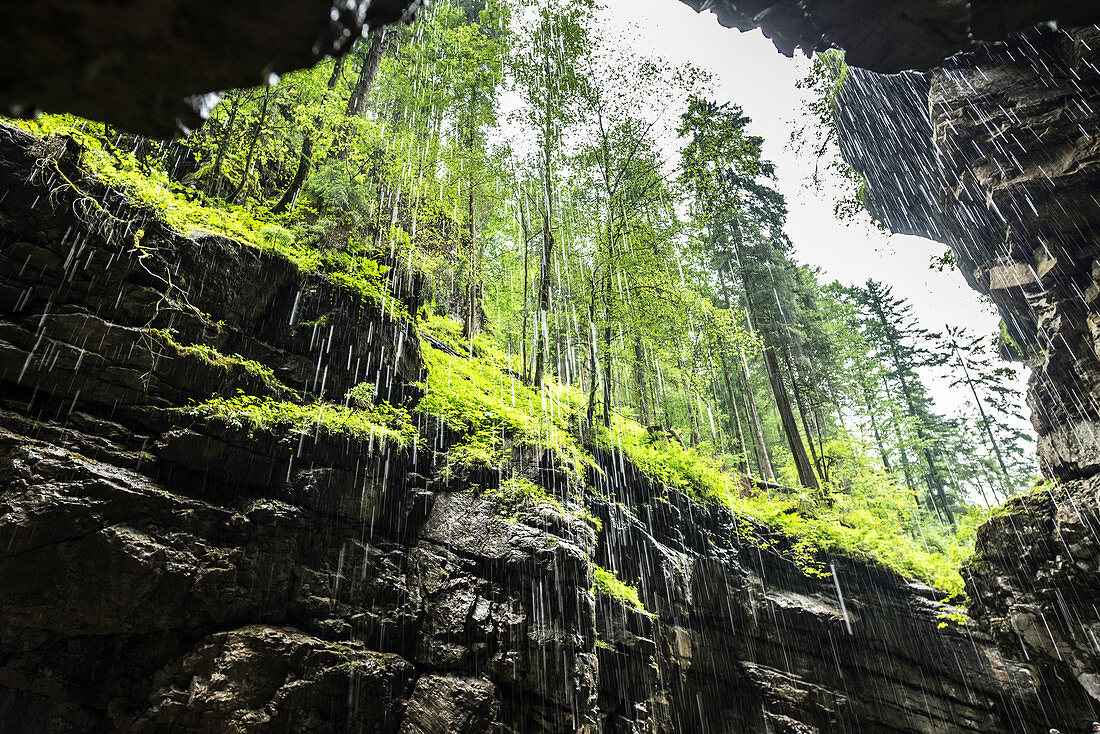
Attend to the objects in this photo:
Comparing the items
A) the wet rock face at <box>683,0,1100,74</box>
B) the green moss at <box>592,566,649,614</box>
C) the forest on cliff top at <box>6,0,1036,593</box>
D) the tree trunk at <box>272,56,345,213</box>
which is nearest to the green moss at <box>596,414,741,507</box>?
the forest on cliff top at <box>6,0,1036,593</box>

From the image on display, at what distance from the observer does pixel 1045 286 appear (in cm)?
1048

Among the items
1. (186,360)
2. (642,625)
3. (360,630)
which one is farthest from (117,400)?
(642,625)

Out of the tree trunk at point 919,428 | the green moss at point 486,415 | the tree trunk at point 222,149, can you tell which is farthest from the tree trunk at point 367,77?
the tree trunk at point 919,428

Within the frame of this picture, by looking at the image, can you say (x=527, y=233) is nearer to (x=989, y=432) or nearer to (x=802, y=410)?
(x=802, y=410)

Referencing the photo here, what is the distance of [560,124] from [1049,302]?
12944 mm

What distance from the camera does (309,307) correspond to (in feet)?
24.7

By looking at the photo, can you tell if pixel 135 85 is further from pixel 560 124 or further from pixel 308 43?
A: pixel 560 124

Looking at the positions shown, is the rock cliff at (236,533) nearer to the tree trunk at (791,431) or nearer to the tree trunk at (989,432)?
the tree trunk at (791,431)

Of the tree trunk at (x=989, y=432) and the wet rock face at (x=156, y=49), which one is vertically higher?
the tree trunk at (x=989, y=432)

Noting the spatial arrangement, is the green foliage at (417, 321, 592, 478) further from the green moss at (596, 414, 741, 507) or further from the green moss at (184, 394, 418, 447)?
the green moss at (596, 414, 741, 507)

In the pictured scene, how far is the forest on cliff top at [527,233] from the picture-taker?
825 cm

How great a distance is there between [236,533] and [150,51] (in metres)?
5.66

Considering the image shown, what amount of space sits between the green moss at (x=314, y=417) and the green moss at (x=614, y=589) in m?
4.21

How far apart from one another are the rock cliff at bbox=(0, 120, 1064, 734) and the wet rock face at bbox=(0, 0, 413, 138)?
5.04 meters
